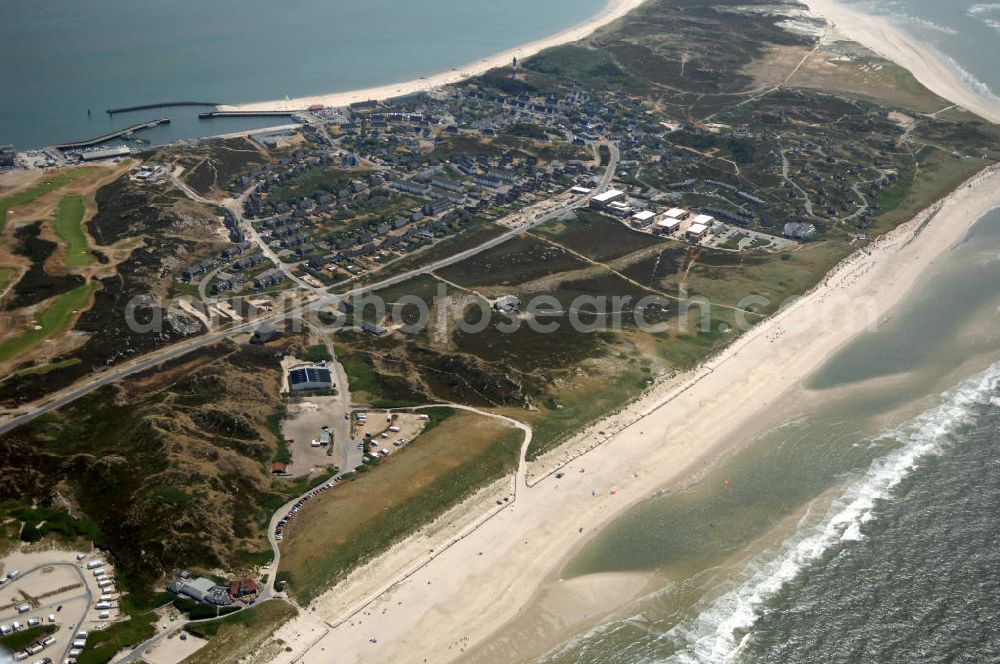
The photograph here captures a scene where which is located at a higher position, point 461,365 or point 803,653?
point 461,365

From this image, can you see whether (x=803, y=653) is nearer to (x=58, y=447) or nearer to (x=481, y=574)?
(x=481, y=574)

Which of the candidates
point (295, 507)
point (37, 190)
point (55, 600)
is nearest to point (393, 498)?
point (295, 507)

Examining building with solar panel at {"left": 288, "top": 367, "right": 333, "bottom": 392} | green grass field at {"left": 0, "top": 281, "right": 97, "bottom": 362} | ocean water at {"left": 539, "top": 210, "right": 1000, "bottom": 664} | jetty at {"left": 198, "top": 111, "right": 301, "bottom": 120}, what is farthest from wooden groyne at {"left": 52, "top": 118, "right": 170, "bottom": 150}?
ocean water at {"left": 539, "top": 210, "right": 1000, "bottom": 664}

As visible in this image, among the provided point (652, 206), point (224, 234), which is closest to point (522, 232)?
point (652, 206)

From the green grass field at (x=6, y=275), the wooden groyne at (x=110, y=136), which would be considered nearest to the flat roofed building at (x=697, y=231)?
the green grass field at (x=6, y=275)

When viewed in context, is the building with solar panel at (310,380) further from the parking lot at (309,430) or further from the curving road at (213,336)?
the curving road at (213,336)

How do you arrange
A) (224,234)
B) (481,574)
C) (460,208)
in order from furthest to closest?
(460,208) < (224,234) < (481,574)
